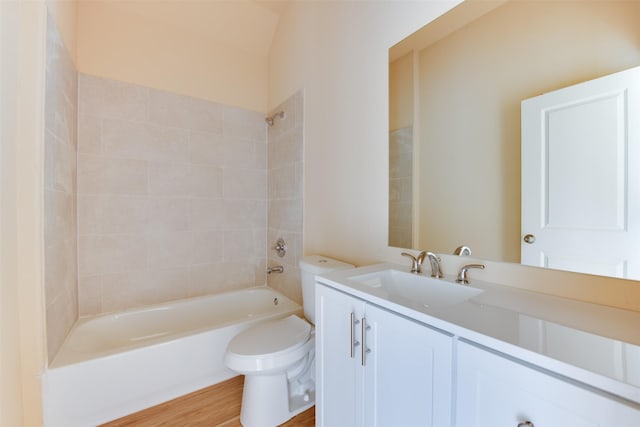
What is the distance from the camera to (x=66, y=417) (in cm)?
128

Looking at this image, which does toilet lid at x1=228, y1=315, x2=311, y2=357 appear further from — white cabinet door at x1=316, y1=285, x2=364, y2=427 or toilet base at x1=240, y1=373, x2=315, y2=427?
white cabinet door at x1=316, y1=285, x2=364, y2=427

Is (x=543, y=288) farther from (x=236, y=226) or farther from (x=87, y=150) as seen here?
(x=87, y=150)

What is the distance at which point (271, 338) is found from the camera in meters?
1.44

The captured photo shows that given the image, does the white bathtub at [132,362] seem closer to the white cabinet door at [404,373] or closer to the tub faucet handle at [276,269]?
the tub faucet handle at [276,269]

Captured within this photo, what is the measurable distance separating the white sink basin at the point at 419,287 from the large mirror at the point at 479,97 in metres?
0.18

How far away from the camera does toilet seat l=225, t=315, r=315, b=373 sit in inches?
50.3

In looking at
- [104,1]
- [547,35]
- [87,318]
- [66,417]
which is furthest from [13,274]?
[547,35]

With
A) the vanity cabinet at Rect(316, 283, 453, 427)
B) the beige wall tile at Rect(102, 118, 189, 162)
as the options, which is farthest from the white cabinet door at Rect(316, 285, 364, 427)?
the beige wall tile at Rect(102, 118, 189, 162)

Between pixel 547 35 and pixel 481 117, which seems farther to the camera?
pixel 481 117

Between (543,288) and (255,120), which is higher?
(255,120)

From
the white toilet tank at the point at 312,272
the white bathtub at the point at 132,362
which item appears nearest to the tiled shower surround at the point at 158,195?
the white bathtub at the point at 132,362

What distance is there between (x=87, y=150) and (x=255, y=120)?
1.30 m

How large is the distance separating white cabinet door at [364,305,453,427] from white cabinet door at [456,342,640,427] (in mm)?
43

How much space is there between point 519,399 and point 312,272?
43.9 inches
